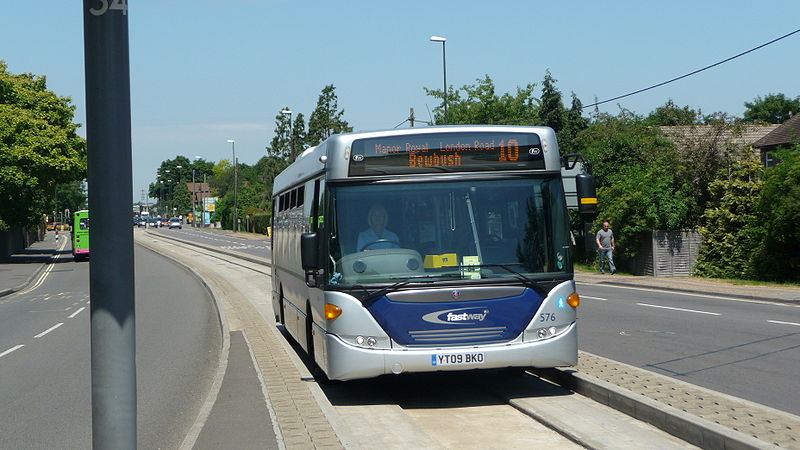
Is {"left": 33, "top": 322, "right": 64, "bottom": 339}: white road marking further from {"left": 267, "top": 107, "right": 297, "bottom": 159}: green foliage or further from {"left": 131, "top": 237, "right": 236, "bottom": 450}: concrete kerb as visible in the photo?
{"left": 267, "top": 107, "right": 297, "bottom": 159}: green foliage

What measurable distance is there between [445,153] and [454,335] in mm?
1888

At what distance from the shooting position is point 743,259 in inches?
1075

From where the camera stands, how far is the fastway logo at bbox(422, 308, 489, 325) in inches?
341

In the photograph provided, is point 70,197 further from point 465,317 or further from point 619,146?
point 465,317

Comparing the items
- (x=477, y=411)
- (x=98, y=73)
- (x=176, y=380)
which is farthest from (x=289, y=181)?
(x=98, y=73)

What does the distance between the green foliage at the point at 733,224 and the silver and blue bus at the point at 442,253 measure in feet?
63.6

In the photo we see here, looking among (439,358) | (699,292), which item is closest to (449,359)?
(439,358)

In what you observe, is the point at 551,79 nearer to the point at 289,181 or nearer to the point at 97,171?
the point at 289,181

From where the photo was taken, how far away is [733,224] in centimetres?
2808

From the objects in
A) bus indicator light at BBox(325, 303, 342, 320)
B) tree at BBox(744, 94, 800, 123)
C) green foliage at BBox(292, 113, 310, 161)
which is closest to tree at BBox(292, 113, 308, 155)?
green foliage at BBox(292, 113, 310, 161)

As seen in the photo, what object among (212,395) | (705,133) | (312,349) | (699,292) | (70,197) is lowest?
(699,292)

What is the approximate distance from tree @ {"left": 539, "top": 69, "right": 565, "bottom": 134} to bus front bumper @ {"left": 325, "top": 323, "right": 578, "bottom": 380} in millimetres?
62675

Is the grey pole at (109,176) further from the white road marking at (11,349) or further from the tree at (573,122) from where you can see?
the tree at (573,122)

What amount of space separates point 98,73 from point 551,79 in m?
70.2
